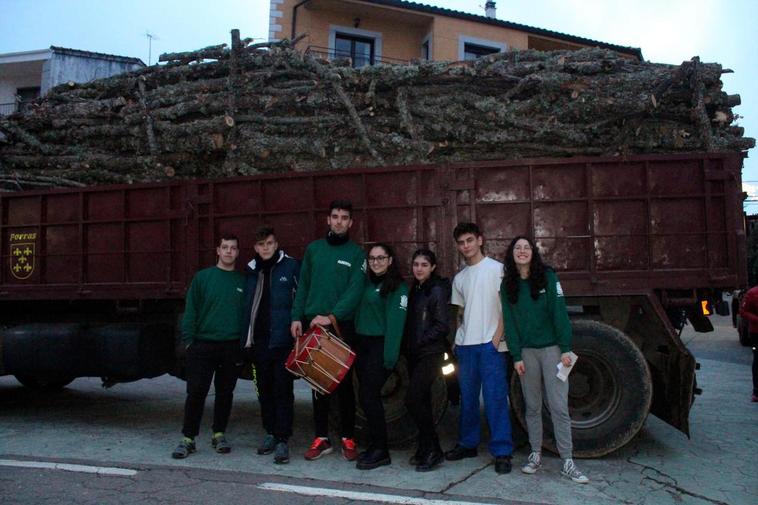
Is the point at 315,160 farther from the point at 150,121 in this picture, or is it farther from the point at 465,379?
the point at 465,379

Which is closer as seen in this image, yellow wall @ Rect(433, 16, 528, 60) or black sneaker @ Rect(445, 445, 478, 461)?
black sneaker @ Rect(445, 445, 478, 461)

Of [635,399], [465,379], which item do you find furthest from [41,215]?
[635,399]

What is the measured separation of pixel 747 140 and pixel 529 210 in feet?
8.29

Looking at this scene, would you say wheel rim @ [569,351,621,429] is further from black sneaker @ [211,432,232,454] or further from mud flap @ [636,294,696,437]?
black sneaker @ [211,432,232,454]

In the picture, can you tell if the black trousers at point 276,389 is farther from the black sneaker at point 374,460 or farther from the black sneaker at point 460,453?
the black sneaker at point 460,453

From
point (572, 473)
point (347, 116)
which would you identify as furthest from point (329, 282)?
point (347, 116)

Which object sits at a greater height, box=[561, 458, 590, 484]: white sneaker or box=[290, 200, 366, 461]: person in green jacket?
box=[290, 200, 366, 461]: person in green jacket

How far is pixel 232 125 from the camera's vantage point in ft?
23.0

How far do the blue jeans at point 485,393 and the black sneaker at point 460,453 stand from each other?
0.03m

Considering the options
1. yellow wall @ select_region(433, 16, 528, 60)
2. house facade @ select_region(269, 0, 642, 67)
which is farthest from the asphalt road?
house facade @ select_region(269, 0, 642, 67)

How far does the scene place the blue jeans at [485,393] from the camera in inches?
181

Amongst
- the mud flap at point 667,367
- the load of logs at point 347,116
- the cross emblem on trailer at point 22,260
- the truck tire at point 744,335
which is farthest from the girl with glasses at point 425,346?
the truck tire at point 744,335

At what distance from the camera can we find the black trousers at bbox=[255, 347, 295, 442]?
496 centimetres

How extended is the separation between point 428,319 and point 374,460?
3.92 feet
